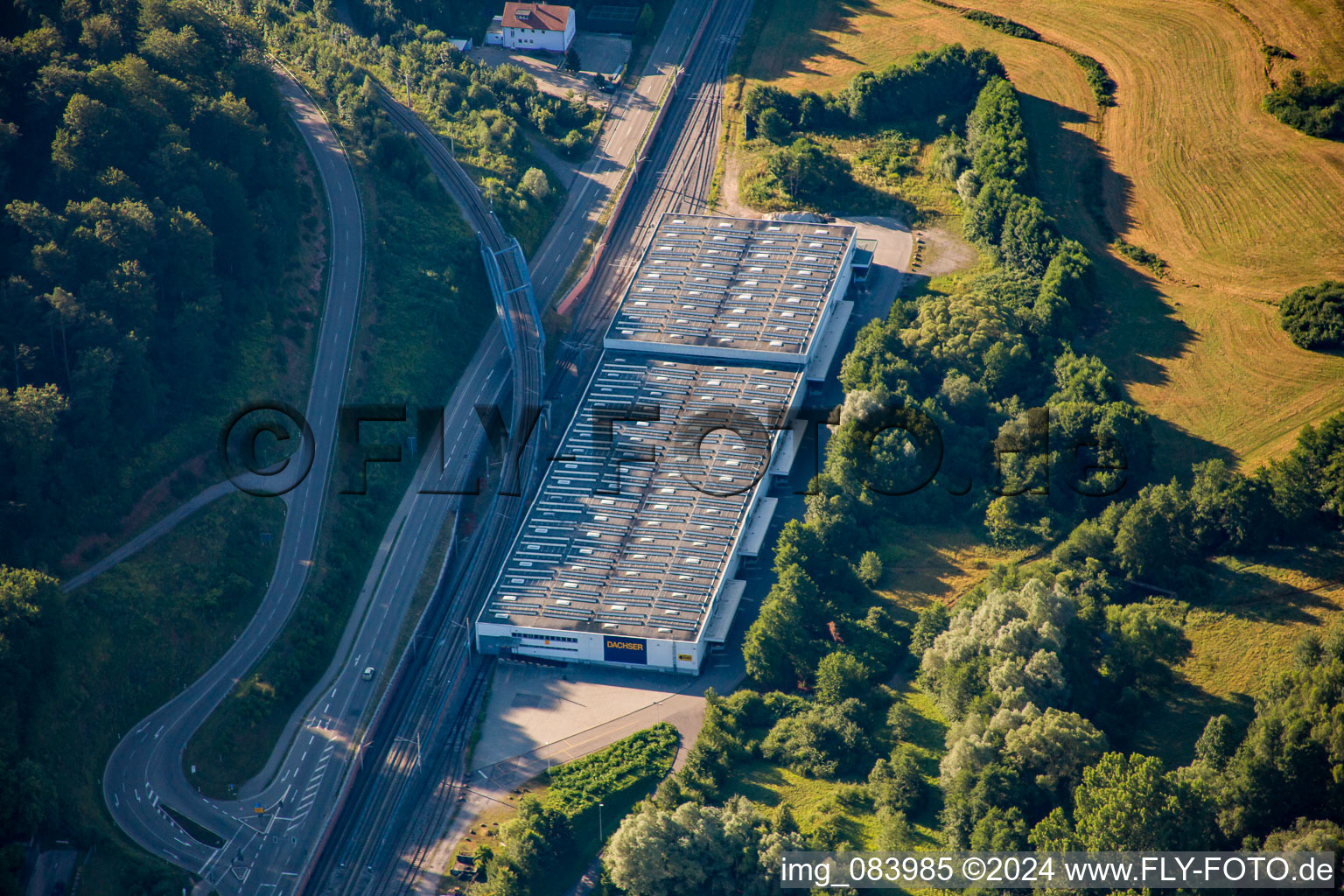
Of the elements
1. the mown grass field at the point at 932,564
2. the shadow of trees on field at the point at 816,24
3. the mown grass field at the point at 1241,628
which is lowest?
the mown grass field at the point at 932,564

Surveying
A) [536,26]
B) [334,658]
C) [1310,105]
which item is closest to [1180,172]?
[1310,105]

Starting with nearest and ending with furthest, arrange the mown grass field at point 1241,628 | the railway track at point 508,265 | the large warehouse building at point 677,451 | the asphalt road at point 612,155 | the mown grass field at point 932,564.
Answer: the mown grass field at point 1241,628, the large warehouse building at point 677,451, the mown grass field at point 932,564, the railway track at point 508,265, the asphalt road at point 612,155

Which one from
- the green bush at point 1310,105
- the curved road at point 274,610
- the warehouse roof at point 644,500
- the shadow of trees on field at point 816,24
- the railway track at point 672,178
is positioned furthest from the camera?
the shadow of trees on field at point 816,24

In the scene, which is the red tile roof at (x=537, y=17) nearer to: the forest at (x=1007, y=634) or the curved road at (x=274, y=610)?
the curved road at (x=274, y=610)

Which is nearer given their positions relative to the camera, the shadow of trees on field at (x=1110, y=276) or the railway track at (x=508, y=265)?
the shadow of trees on field at (x=1110, y=276)

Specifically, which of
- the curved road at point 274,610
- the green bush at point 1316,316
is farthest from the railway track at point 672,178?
the green bush at point 1316,316

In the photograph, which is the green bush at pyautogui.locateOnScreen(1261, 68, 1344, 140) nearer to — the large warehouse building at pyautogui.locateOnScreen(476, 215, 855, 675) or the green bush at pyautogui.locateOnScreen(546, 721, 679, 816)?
the large warehouse building at pyautogui.locateOnScreen(476, 215, 855, 675)
